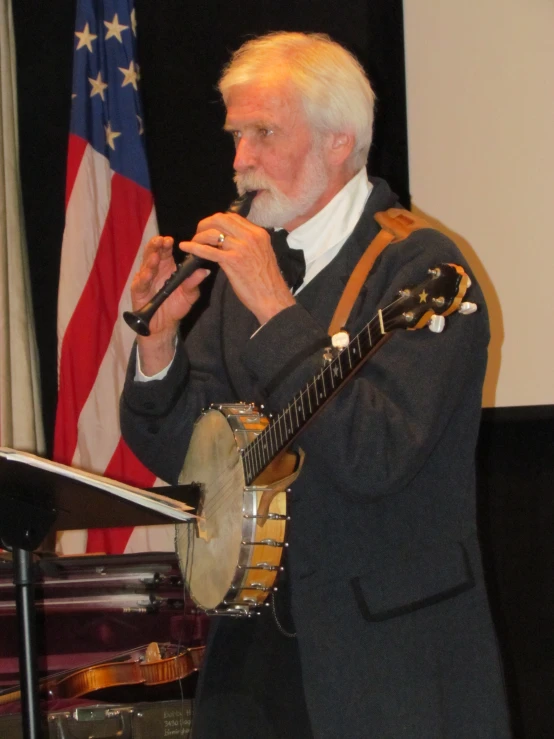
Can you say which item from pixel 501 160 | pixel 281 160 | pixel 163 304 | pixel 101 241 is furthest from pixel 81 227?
pixel 281 160

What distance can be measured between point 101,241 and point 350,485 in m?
2.19

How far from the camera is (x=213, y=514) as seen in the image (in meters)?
1.63

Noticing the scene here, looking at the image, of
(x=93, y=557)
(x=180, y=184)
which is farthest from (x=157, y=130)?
(x=93, y=557)

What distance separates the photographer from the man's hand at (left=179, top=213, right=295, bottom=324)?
1.49m

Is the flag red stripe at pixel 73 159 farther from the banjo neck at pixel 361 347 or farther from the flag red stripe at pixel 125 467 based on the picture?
the banjo neck at pixel 361 347

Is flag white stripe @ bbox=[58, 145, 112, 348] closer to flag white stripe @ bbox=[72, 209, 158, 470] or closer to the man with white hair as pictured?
flag white stripe @ bbox=[72, 209, 158, 470]

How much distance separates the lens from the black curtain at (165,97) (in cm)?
343

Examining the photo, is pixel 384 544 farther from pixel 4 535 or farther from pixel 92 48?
pixel 92 48

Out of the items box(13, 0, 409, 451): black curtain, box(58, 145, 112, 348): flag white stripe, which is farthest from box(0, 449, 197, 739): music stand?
box(13, 0, 409, 451): black curtain

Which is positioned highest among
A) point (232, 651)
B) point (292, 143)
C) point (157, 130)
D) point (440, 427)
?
point (157, 130)

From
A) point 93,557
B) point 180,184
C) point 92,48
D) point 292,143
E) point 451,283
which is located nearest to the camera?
point 451,283

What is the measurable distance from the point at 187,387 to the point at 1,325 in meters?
1.59

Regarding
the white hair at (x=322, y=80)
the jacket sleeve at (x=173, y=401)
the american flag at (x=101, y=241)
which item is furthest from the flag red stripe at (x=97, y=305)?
the white hair at (x=322, y=80)

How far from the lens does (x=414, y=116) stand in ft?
10.0
